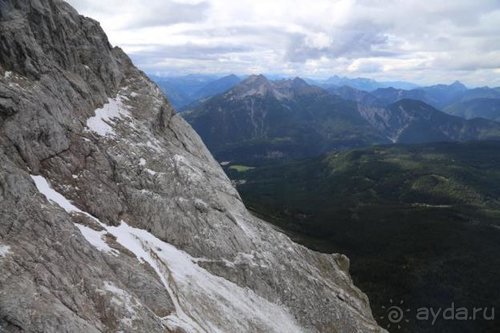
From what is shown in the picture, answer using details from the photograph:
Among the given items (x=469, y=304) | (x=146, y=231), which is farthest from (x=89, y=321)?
(x=469, y=304)

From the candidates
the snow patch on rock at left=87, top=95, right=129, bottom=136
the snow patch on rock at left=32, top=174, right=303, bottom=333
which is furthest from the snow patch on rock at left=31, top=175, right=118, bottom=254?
the snow patch on rock at left=87, top=95, right=129, bottom=136

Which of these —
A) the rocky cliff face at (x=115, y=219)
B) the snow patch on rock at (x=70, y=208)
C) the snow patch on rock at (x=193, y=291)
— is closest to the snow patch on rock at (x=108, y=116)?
the rocky cliff face at (x=115, y=219)

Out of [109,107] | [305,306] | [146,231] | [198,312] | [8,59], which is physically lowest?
[305,306]

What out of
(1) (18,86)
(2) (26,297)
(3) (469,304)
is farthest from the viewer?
(3) (469,304)

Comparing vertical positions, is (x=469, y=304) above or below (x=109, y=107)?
below

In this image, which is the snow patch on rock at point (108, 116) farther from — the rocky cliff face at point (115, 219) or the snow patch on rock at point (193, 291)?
the snow patch on rock at point (193, 291)

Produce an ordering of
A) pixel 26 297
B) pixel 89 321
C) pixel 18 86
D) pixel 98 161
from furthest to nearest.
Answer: pixel 98 161 → pixel 18 86 → pixel 89 321 → pixel 26 297

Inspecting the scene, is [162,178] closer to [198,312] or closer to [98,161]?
[98,161]

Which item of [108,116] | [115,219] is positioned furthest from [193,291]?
[108,116]

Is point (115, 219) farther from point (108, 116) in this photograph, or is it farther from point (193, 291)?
point (108, 116)
